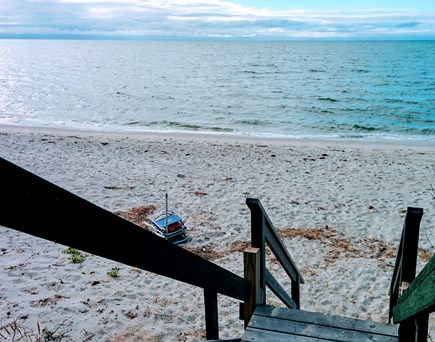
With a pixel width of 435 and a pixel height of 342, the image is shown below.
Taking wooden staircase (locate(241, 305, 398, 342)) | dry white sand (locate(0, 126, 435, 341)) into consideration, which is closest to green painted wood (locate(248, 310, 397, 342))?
wooden staircase (locate(241, 305, 398, 342))

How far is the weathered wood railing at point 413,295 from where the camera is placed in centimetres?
146

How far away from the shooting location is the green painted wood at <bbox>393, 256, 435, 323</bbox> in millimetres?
1414

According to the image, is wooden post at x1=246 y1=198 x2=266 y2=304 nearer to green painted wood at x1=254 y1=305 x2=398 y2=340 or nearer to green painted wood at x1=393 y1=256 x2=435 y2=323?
green painted wood at x1=254 y1=305 x2=398 y2=340

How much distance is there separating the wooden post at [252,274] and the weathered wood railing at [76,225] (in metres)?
1.32

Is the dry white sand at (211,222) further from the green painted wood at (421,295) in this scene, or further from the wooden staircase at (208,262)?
the green painted wood at (421,295)

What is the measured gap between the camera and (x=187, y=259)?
182cm

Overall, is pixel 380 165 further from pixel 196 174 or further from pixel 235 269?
pixel 235 269

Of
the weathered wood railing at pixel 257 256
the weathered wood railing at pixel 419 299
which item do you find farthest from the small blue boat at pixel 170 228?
the weathered wood railing at pixel 419 299

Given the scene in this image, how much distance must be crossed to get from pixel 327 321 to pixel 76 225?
2.74 meters

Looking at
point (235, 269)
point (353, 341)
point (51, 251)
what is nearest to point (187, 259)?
point (353, 341)

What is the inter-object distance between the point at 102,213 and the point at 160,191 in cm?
1000

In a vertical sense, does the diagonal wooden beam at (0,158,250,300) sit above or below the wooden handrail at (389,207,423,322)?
above

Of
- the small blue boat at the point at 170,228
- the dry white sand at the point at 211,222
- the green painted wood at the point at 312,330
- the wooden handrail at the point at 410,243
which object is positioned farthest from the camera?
the small blue boat at the point at 170,228

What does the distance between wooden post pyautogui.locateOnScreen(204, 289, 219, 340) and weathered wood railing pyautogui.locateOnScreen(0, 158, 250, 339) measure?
1.58ft
